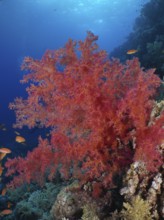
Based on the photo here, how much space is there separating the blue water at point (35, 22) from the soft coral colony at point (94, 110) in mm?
30456

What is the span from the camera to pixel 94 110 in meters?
3.68

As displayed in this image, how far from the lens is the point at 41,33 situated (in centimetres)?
8338

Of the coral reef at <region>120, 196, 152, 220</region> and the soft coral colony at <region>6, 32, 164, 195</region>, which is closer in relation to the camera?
the coral reef at <region>120, 196, 152, 220</region>

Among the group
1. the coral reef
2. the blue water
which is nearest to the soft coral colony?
the coral reef

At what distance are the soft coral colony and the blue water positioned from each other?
99.9 ft

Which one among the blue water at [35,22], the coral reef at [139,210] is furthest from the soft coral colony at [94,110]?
the blue water at [35,22]

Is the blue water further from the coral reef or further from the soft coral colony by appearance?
the coral reef

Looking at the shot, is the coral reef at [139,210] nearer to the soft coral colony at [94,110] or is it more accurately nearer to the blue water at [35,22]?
the soft coral colony at [94,110]

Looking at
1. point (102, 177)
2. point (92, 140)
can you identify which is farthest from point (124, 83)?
point (102, 177)

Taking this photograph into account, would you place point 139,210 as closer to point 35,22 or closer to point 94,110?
point 94,110

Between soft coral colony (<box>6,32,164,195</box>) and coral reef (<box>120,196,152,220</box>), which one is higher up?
soft coral colony (<box>6,32,164,195</box>)

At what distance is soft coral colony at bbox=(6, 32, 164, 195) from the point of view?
365cm

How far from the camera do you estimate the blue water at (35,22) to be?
48250 millimetres

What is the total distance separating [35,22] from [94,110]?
222ft
